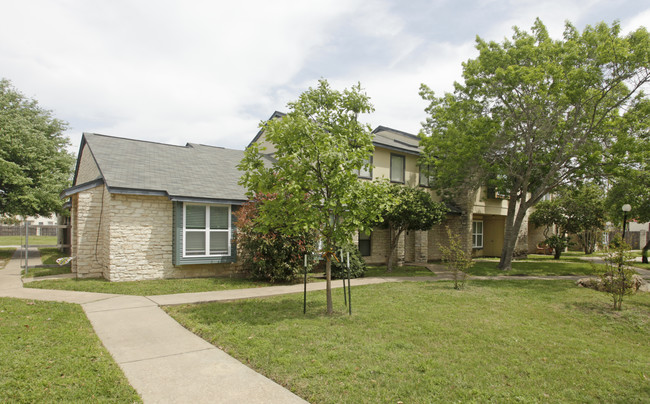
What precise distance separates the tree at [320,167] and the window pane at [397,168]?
11.4 metres

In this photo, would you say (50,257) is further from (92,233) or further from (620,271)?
(620,271)

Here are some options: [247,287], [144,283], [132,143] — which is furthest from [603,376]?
[132,143]

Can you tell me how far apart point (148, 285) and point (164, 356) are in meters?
6.38

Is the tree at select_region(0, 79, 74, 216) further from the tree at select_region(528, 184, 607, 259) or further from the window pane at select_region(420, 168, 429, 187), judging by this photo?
the tree at select_region(528, 184, 607, 259)

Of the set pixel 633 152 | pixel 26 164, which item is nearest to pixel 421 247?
pixel 633 152

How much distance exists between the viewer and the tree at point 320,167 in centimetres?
688

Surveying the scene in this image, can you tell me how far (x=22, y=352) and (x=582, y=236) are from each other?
33344 millimetres

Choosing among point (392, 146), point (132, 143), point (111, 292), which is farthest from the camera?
point (392, 146)

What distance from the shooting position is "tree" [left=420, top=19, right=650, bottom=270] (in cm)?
1303

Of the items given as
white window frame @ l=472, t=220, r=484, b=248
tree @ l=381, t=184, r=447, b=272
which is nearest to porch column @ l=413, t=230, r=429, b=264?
tree @ l=381, t=184, r=447, b=272

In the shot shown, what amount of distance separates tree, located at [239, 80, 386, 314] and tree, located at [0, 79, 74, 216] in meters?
18.6

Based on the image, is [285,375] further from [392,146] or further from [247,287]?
[392,146]

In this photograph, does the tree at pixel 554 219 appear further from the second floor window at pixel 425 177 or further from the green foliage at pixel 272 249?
the green foliage at pixel 272 249

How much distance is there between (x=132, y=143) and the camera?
15.5m
